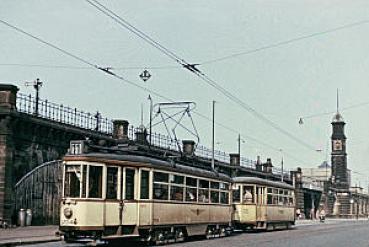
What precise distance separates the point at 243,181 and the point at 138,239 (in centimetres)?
1300

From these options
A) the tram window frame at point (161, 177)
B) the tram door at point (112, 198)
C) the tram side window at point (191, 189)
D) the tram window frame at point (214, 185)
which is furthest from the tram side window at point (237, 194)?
the tram door at point (112, 198)

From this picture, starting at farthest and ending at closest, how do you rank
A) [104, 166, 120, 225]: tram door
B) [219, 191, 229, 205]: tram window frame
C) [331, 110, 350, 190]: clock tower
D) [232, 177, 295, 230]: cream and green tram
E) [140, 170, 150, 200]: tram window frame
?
1. [331, 110, 350, 190]: clock tower
2. [232, 177, 295, 230]: cream and green tram
3. [219, 191, 229, 205]: tram window frame
4. [140, 170, 150, 200]: tram window frame
5. [104, 166, 120, 225]: tram door

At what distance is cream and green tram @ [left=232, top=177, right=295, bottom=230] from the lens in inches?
1344

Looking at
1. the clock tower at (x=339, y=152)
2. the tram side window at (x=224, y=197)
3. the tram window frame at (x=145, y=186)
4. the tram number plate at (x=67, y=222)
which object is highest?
the clock tower at (x=339, y=152)

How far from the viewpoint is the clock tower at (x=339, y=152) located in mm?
119750

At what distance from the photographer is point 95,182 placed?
65.2 feet

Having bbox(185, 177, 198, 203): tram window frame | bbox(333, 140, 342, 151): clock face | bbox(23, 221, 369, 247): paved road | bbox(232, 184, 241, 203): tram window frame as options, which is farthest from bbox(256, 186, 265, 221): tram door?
bbox(333, 140, 342, 151): clock face

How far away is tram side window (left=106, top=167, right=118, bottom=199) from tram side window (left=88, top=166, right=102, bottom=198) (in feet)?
0.96

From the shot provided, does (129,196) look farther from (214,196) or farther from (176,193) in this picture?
(214,196)

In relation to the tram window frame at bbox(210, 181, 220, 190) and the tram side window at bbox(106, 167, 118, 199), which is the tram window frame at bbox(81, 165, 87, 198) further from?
the tram window frame at bbox(210, 181, 220, 190)

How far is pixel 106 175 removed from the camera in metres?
20.1

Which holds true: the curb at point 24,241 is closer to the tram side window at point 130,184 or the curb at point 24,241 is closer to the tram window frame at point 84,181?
the tram window frame at point 84,181

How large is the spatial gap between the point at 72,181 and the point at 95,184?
671mm

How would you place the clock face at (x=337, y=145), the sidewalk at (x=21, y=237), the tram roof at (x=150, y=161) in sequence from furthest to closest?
the clock face at (x=337, y=145) < the sidewalk at (x=21, y=237) < the tram roof at (x=150, y=161)
